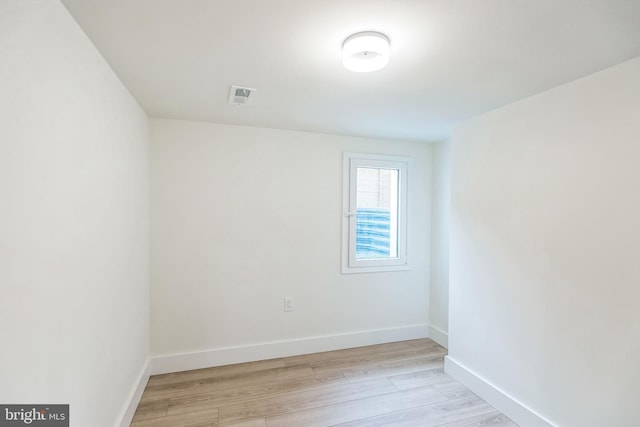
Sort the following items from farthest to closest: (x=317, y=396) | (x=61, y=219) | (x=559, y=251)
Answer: (x=317, y=396)
(x=559, y=251)
(x=61, y=219)

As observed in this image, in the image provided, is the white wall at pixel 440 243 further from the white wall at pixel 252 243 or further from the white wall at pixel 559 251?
the white wall at pixel 559 251

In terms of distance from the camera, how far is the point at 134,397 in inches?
80.8

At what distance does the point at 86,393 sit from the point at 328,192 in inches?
91.6

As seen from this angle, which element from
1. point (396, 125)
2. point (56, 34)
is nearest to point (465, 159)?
point (396, 125)

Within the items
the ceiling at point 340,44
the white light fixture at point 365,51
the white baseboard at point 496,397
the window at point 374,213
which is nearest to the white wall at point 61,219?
the ceiling at point 340,44

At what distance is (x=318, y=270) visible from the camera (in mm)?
3043

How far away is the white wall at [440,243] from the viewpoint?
10.5ft

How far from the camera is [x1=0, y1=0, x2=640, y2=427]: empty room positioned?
1.13 meters

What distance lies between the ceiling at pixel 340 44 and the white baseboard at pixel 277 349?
215 cm

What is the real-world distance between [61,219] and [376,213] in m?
2.71

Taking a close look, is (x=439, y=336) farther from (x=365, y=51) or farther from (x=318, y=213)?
(x=365, y=51)

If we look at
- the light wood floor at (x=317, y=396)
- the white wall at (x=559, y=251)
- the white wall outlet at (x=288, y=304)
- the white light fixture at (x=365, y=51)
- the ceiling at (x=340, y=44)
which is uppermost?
the ceiling at (x=340, y=44)

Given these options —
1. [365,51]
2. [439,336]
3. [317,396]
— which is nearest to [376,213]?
[439,336]

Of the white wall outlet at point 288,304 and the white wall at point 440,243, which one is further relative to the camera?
the white wall at point 440,243
